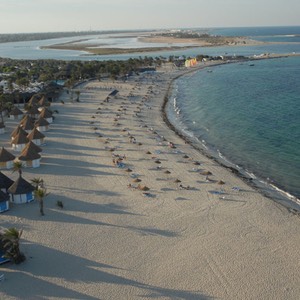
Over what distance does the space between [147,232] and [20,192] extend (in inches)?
379

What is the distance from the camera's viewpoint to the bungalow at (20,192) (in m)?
27.6

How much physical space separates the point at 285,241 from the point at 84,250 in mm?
11551

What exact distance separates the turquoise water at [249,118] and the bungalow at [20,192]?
18.6 metres

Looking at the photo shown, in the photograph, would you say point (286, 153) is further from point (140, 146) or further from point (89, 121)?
point (89, 121)

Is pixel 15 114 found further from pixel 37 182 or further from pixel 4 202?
pixel 4 202

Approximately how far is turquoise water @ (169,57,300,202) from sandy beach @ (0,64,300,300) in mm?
4055

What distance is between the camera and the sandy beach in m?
19.3

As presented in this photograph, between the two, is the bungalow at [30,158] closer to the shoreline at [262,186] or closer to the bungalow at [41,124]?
the bungalow at [41,124]

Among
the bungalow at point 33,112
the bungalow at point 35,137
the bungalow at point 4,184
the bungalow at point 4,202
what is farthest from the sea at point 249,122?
the bungalow at point 4,184

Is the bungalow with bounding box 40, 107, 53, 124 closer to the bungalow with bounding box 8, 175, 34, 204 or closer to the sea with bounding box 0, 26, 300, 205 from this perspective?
the sea with bounding box 0, 26, 300, 205

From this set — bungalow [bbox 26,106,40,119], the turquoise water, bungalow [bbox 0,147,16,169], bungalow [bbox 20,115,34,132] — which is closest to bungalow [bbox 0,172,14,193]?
bungalow [bbox 0,147,16,169]

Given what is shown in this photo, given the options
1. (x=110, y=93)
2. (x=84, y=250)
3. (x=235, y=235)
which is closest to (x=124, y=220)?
(x=84, y=250)

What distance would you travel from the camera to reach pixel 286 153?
38625 mm

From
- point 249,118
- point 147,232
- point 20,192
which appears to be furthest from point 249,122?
point 20,192
